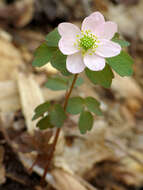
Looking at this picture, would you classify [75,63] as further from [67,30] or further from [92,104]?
[92,104]

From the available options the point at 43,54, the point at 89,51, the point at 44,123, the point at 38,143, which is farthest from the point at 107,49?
the point at 38,143

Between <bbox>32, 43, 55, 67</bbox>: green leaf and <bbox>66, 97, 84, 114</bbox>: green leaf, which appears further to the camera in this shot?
<bbox>66, 97, 84, 114</bbox>: green leaf

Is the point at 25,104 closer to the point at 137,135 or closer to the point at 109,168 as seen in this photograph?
the point at 109,168

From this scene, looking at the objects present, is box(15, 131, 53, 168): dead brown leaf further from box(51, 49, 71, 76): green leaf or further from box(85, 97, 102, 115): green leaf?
box(51, 49, 71, 76): green leaf

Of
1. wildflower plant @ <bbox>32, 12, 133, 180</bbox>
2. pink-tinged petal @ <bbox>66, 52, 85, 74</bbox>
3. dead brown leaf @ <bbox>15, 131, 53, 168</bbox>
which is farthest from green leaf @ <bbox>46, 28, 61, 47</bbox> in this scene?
dead brown leaf @ <bbox>15, 131, 53, 168</bbox>

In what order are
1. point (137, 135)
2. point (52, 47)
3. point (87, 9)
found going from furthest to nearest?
point (87, 9)
point (137, 135)
point (52, 47)

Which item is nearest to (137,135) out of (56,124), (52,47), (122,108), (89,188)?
(122,108)
